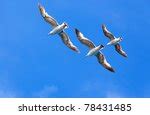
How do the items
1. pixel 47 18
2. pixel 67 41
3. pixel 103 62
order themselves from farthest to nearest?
pixel 103 62, pixel 67 41, pixel 47 18

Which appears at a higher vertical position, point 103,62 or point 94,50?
point 103,62

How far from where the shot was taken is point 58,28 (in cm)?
3088

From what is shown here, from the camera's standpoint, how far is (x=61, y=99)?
26703mm

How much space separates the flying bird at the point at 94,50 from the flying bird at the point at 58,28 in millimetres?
885

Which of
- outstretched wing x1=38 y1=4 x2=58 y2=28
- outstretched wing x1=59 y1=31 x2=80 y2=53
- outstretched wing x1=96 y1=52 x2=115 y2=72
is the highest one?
outstretched wing x1=38 y1=4 x2=58 y2=28

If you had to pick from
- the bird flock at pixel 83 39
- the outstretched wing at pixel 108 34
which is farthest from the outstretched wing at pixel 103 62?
the outstretched wing at pixel 108 34

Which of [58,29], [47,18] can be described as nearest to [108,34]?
[58,29]

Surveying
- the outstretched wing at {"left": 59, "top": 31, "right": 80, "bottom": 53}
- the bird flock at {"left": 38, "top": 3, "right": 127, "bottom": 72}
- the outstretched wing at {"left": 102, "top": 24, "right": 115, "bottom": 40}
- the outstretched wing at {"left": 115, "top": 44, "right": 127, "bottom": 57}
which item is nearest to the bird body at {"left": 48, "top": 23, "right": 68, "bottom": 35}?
the bird flock at {"left": 38, "top": 3, "right": 127, "bottom": 72}

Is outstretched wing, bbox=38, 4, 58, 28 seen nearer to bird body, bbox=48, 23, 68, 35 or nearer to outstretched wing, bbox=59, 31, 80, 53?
bird body, bbox=48, 23, 68, 35

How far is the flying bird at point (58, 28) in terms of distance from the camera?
101 feet

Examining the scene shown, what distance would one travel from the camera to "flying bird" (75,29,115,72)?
3083 centimetres

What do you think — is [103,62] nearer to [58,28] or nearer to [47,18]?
[58,28]

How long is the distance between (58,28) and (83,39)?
1989 mm

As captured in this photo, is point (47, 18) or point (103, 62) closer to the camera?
point (47, 18)
